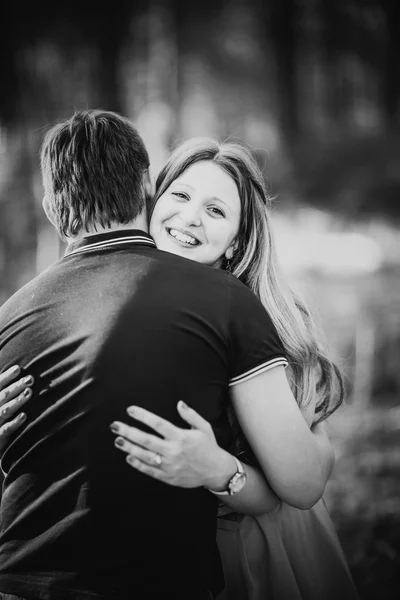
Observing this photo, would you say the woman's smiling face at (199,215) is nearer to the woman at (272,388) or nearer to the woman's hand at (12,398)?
the woman at (272,388)

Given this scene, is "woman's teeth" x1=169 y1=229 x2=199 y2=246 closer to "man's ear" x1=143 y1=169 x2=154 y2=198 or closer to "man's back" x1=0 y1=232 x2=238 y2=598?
"man's ear" x1=143 y1=169 x2=154 y2=198

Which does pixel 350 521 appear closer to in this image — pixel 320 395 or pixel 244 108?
pixel 320 395

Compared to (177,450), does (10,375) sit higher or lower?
higher

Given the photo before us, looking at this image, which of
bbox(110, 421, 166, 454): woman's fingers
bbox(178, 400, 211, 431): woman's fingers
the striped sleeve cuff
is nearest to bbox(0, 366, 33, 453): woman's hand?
bbox(110, 421, 166, 454): woman's fingers

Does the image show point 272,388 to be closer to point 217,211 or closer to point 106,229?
point 106,229

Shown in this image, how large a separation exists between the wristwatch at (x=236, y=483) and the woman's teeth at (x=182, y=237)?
2.31ft

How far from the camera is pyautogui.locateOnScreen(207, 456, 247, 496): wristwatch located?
4.22ft

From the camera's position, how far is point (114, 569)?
1155 mm

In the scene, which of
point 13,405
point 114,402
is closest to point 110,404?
point 114,402

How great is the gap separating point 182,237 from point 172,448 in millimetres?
741

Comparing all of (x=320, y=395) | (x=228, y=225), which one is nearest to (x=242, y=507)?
(x=320, y=395)

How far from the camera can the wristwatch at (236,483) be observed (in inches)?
50.6

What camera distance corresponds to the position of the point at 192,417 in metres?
1.18

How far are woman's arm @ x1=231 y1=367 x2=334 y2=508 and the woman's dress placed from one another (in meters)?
0.32
